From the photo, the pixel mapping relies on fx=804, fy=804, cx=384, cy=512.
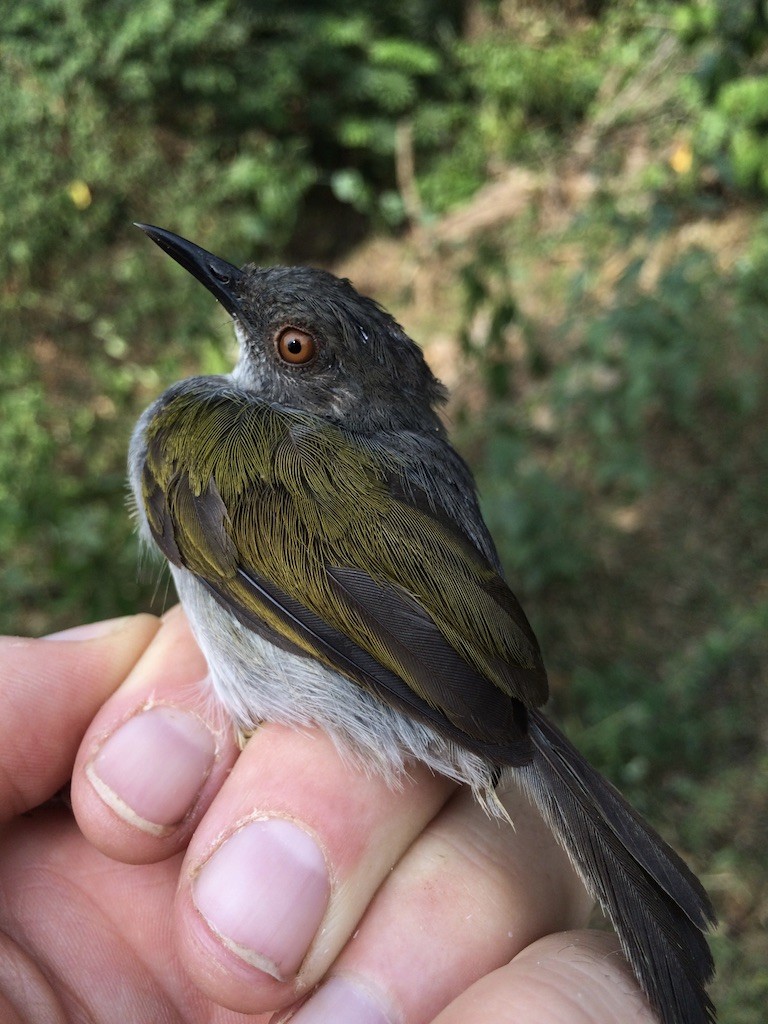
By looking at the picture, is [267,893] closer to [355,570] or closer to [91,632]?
[355,570]

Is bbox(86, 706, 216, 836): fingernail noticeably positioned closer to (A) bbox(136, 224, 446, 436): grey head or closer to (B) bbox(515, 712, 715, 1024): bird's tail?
(B) bbox(515, 712, 715, 1024): bird's tail

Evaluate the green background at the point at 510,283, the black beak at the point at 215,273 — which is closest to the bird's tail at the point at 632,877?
the black beak at the point at 215,273

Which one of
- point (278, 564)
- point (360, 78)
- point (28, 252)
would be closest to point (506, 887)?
point (278, 564)

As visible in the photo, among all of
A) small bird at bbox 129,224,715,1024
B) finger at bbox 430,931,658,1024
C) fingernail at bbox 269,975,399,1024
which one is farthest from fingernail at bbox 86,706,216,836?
finger at bbox 430,931,658,1024

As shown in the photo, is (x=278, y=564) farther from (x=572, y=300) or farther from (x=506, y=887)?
(x=572, y=300)

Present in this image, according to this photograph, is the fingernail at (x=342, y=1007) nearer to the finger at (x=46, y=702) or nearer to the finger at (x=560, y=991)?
the finger at (x=560, y=991)

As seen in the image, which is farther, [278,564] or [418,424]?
[418,424]

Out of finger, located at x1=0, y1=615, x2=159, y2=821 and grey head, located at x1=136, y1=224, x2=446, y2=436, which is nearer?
finger, located at x1=0, y1=615, x2=159, y2=821
